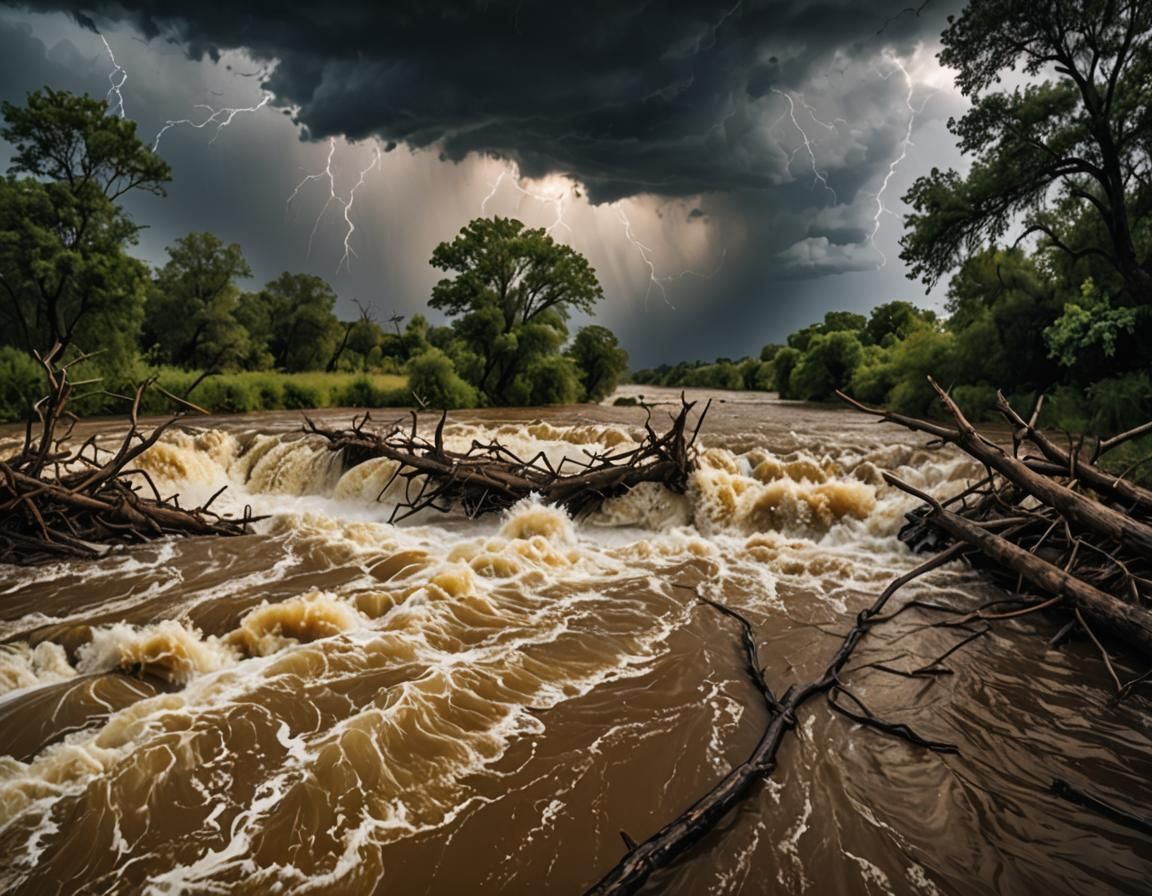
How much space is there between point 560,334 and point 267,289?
31909mm

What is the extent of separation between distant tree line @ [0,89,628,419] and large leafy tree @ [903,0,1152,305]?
53.5ft

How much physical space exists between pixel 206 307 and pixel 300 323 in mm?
10688

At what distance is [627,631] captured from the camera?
15.0ft

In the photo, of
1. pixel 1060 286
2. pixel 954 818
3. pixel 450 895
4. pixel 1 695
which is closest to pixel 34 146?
pixel 1 695

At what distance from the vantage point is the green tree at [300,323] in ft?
142

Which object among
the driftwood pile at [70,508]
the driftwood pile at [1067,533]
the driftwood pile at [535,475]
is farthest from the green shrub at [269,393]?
the driftwood pile at [1067,533]

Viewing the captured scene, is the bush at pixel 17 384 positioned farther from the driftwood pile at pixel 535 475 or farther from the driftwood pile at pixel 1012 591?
the driftwood pile at pixel 1012 591

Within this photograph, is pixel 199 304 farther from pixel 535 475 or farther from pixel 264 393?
pixel 535 475

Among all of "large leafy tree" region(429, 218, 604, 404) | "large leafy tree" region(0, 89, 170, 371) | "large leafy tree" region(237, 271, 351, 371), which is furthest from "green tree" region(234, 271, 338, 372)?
"large leafy tree" region(0, 89, 170, 371)

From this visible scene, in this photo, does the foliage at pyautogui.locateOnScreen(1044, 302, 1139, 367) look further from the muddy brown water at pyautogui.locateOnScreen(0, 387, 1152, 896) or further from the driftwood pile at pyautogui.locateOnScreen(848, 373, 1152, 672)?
the muddy brown water at pyautogui.locateOnScreen(0, 387, 1152, 896)

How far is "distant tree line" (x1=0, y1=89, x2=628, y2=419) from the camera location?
19188 millimetres

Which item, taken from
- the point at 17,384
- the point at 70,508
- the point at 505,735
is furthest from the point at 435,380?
the point at 505,735

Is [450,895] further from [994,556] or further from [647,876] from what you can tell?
[994,556]

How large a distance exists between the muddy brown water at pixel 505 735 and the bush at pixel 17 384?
16.9 meters
